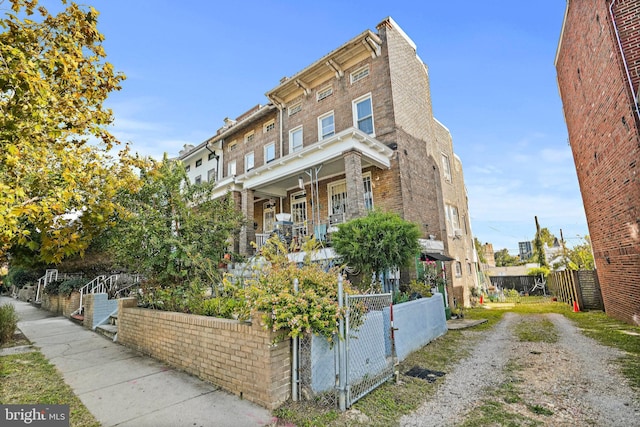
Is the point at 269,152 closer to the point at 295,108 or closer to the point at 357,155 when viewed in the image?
the point at 295,108

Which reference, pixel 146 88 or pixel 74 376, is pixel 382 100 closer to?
pixel 146 88

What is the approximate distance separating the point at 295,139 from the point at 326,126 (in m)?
2.18

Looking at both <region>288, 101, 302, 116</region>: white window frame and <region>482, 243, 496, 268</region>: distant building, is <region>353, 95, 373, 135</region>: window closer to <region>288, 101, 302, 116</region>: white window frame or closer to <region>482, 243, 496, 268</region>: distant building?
<region>288, 101, 302, 116</region>: white window frame

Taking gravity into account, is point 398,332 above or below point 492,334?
above

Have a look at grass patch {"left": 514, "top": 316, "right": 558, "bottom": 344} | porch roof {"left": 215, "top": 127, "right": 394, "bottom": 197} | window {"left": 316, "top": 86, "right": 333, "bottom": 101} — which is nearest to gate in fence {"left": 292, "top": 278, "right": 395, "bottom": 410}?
grass patch {"left": 514, "top": 316, "right": 558, "bottom": 344}

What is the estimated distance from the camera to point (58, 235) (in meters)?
4.29

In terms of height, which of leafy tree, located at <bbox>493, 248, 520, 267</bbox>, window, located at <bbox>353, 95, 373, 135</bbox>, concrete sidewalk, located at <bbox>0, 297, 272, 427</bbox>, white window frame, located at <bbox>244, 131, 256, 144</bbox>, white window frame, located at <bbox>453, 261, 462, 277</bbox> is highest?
white window frame, located at <bbox>244, 131, 256, 144</bbox>

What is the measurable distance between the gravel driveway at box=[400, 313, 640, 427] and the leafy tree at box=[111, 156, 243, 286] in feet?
19.1

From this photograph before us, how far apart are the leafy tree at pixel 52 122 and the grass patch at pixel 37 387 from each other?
2.09 meters

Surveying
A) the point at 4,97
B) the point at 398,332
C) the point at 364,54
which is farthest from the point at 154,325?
the point at 364,54

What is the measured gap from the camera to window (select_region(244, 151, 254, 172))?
1906 centimetres

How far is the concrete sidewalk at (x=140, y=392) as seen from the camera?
376 centimetres

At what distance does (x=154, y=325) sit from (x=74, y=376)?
1524 millimetres

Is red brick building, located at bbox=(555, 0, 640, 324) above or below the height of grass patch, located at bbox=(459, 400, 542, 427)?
above
